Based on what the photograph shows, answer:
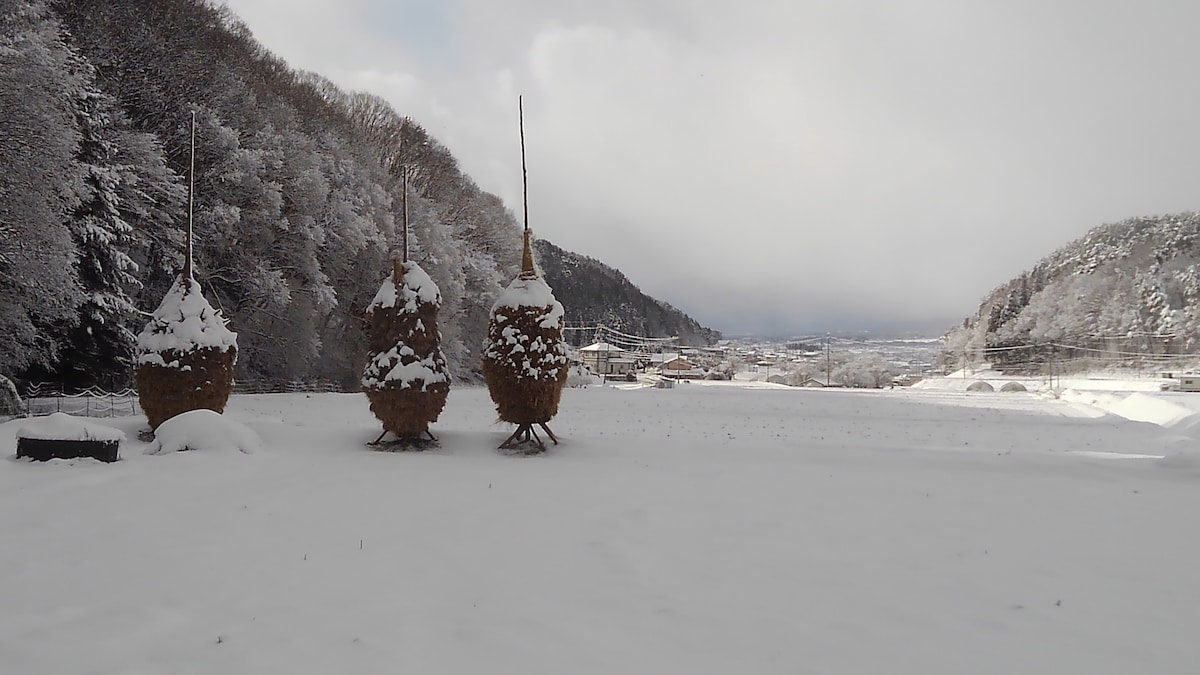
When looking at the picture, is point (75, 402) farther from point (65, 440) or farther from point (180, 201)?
point (65, 440)

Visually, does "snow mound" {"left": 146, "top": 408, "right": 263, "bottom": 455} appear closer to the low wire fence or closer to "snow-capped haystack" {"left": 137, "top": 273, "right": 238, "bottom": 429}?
"snow-capped haystack" {"left": 137, "top": 273, "right": 238, "bottom": 429}

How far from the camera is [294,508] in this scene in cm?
606

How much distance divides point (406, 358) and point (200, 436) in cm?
282

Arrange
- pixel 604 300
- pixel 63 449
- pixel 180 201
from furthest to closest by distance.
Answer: pixel 604 300
pixel 180 201
pixel 63 449

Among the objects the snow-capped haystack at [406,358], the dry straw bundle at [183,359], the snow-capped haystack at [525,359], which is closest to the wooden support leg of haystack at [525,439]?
the snow-capped haystack at [525,359]

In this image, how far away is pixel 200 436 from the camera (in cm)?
856

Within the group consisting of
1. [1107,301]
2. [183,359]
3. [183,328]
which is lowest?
[183,359]

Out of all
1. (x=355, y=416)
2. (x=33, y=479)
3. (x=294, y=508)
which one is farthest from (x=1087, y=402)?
(x=33, y=479)

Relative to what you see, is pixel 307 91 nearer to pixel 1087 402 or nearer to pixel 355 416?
pixel 355 416

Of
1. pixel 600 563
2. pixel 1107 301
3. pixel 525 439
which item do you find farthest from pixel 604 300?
pixel 600 563

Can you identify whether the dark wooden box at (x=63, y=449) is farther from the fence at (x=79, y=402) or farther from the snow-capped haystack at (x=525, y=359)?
the fence at (x=79, y=402)

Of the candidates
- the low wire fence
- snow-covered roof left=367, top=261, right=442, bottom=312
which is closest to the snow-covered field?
snow-covered roof left=367, top=261, right=442, bottom=312

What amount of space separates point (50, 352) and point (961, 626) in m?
17.9

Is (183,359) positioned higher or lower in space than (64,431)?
higher
